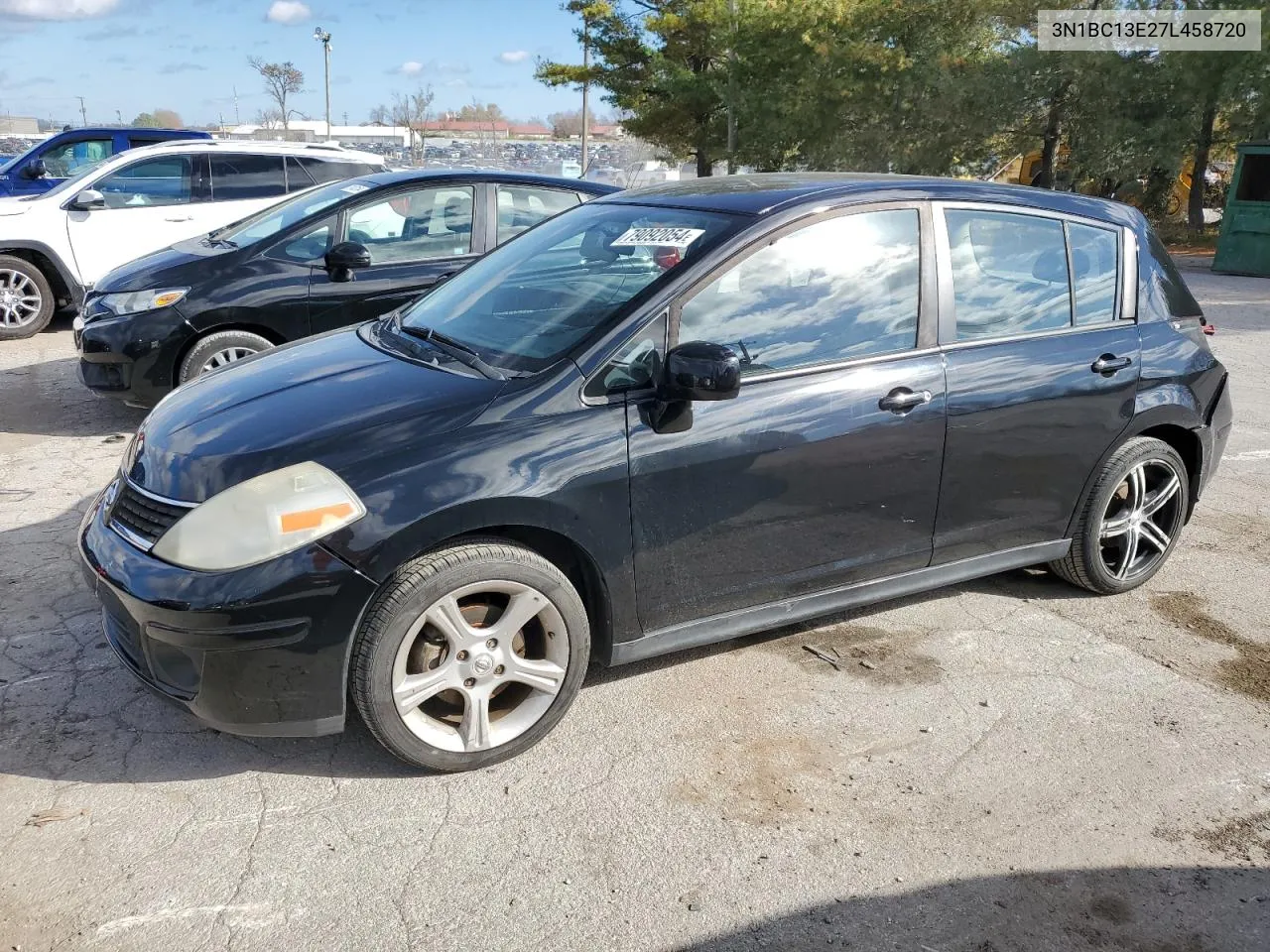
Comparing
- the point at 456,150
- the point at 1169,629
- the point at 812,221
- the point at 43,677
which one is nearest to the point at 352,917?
the point at 43,677

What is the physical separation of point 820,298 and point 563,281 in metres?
0.91

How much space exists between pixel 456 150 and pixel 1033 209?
4739cm

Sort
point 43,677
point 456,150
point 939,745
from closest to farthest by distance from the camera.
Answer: point 939,745 → point 43,677 → point 456,150

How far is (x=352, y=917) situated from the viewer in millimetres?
2568

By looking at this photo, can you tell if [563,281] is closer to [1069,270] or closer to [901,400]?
[901,400]

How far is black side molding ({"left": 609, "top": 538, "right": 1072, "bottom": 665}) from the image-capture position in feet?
11.3

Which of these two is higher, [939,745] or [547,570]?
[547,570]

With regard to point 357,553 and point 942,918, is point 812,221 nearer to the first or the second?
point 357,553

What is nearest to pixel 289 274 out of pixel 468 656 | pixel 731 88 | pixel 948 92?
pixel 468 656

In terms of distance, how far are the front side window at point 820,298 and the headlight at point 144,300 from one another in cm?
434

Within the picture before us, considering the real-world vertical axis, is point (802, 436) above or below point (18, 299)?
above

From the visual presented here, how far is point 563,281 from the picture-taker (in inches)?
149

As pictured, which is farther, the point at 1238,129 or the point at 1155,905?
the point at 1238,129

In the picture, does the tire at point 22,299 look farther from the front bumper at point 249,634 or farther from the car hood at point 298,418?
the front bumper at point 249,634
